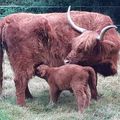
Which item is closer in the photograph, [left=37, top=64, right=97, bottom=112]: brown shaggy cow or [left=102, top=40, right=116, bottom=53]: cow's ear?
[left=37, top=64, right=97, bottom=112]: brown shaggy cow

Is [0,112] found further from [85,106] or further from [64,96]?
[64,96]

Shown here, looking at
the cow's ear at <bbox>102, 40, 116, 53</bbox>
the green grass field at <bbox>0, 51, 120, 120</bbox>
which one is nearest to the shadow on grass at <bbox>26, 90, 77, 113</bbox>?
the green grass field at <bbox>0, 51, 120, 120</bbox>

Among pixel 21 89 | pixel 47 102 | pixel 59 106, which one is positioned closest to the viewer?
Result: pixel 59 106

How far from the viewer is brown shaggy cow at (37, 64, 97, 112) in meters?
6.86

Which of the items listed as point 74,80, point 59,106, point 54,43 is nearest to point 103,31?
point 54,43

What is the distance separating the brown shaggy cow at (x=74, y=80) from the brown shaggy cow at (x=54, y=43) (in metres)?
0.36

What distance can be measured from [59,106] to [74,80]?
0.63 metres

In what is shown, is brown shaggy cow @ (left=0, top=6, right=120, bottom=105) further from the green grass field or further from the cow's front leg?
the green grass field

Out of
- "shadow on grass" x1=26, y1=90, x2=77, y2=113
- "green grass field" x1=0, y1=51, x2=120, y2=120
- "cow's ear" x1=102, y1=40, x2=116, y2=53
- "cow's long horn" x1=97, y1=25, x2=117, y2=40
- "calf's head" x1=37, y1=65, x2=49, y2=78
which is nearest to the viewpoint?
"green grass field" x1=0, y1=51, x2=120, y2=120

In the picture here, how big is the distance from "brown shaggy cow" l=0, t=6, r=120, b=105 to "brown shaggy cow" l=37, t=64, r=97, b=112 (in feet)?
1.18

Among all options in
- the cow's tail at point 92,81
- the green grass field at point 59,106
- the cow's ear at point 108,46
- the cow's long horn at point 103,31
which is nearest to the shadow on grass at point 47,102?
the green grass field at point 59,106

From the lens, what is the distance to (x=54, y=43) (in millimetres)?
7664

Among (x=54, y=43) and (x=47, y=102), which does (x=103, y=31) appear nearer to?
(x=54, y=43)

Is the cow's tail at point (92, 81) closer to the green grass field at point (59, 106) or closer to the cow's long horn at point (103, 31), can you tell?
the green grass field at point (59, 106)
